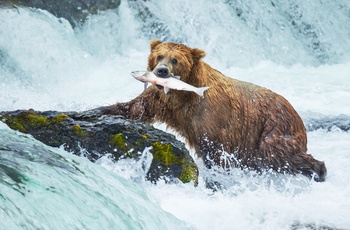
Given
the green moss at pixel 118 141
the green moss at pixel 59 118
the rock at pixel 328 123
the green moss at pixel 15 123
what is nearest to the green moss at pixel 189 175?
the green moss at pixel 118 141

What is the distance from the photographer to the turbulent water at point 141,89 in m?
4.50

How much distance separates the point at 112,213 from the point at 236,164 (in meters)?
2.50

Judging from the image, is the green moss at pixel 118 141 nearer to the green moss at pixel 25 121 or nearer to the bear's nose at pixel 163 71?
the green moss at pixel 25 121

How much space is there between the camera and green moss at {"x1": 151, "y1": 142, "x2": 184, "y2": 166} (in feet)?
18.8

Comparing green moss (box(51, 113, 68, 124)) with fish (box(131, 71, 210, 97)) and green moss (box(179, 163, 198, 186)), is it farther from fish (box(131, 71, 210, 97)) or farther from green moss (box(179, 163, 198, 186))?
green moss (box(179, 163, 198, 186))

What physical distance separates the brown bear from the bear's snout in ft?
0.30

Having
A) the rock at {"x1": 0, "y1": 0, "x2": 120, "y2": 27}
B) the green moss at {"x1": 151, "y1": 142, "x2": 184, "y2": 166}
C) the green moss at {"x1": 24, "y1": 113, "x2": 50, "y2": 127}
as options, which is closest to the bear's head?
the green moss at {"x1": 151, "y1": 142, "x2": 184, "y2": 166}

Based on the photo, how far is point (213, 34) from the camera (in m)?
14.0

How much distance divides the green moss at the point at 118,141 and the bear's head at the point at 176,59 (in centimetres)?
91

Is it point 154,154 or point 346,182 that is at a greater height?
point 346,182

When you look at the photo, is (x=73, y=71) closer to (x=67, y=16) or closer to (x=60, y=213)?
(x=67, y=16)

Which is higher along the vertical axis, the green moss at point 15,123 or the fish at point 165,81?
the fish at point 165,81

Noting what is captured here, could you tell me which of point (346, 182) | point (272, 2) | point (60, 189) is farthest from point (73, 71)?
point (60, 189)

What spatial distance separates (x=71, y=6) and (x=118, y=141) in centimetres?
721
